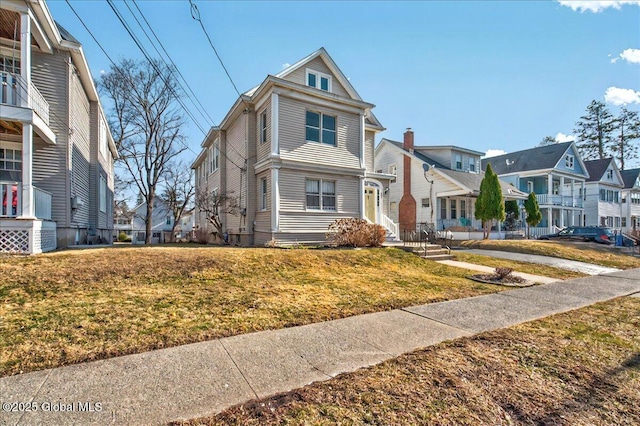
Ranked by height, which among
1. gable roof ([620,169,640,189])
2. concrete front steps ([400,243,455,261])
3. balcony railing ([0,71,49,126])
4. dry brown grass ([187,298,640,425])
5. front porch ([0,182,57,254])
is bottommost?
dry brown grass ([187,298,640,425])

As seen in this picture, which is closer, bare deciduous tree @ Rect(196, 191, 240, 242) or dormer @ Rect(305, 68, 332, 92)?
dormer @ Rect(305, 68, 332, 92)

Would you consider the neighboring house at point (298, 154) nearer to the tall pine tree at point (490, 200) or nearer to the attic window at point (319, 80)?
the attic window at point (319, 80)

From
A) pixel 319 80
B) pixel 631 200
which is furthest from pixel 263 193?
pixel 631 200

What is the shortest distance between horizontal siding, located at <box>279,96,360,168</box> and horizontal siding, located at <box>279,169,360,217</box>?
2.13 feet

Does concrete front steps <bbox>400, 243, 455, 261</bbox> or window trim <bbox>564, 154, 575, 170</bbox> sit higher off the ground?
window trim <bbox>564, 154, 575, 170</bbox>

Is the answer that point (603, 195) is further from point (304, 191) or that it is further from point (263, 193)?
point (263, 193)

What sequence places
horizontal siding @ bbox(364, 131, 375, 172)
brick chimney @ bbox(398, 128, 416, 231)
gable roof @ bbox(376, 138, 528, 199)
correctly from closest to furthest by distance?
horizontal siding @ bbox(364, 131, 375, 172) → gable roof @ bbox(376, 138, 528, 199) → brick chimney @ bbox(398, 128, 416, 231)

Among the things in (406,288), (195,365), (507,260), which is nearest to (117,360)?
(195,365)

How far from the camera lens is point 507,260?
1384cm

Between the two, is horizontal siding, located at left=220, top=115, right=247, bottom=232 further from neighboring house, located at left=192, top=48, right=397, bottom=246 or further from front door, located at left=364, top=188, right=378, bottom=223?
front door, located at left=364, top=188, right=378, bottom=223

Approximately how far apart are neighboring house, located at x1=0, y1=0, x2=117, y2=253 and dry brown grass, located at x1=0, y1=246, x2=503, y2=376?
180cm

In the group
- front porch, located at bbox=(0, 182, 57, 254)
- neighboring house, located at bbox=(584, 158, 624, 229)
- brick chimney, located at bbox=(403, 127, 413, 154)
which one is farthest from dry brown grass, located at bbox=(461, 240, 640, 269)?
neighboring house, located at bbox=(584, 158, 624, 229)

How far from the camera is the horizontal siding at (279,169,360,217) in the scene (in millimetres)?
13469

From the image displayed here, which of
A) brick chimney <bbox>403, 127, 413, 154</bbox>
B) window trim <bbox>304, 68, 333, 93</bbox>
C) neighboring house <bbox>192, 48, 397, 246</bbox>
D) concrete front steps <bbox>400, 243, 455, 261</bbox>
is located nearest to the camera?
concrete front steps <bbox>400, 243, 455, 261</bbox>
